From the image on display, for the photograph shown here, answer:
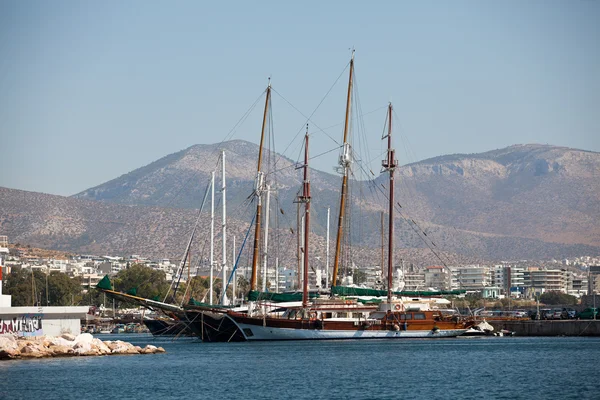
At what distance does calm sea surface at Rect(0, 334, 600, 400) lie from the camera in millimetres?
51125

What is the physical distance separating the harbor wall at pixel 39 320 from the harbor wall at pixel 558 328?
176ft

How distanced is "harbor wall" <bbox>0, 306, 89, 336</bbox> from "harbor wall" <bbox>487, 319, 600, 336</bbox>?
53.6 metres

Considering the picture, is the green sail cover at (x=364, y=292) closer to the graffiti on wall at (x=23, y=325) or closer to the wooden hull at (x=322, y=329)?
the wooden hull at (x=322, y=329)

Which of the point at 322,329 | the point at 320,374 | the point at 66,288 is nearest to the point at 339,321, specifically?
the point at 322,329

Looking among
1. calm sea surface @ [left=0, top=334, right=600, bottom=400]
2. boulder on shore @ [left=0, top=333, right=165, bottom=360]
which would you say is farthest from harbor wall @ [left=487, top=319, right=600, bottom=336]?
boulder on shore @ [left=0, top=333, right=165, bottom=360]

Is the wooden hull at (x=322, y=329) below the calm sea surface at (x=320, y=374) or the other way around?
the other way around

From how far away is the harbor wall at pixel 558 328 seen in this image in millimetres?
110344

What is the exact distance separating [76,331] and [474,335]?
4586cm

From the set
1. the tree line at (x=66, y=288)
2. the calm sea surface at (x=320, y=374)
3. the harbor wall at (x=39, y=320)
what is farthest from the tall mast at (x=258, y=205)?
the tree line at (x=66, y=288)

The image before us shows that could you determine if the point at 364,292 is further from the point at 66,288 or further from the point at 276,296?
the point at 66,288

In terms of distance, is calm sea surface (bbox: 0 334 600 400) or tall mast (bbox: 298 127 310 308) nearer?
calm sea surface (bbox: 0 334 600 400)

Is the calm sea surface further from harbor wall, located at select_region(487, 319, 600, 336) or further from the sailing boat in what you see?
harbor wall, located at select_region(487, 319, 600, 336)

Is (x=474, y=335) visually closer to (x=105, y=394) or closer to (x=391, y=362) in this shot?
(x=391, y=362)

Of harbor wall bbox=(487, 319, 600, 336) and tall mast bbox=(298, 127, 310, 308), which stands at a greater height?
tall mast bbox=(298, 127, 310, 308)
